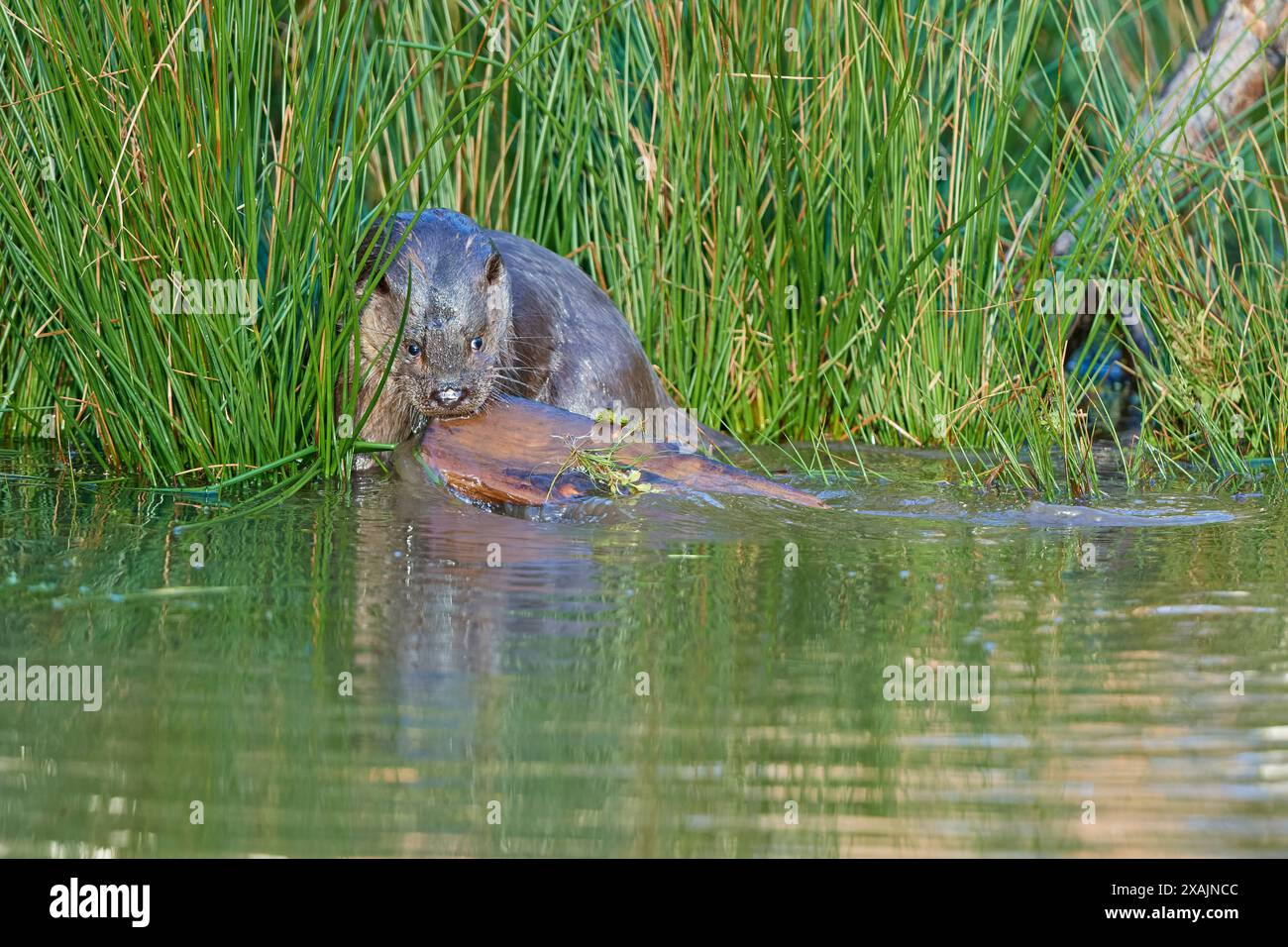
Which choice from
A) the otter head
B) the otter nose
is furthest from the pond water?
the otter head

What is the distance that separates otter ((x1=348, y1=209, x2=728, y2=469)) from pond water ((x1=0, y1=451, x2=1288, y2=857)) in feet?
1.68

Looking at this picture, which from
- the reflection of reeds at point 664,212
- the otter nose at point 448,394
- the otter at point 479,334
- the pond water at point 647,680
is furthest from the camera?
the otter at point 479,334

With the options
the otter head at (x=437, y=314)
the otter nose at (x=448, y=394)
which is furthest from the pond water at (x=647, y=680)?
the otter head at (x=437, y=314)

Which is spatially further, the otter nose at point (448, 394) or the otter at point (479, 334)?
the otter at point (479, 334)

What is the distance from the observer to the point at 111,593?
10.6 ft

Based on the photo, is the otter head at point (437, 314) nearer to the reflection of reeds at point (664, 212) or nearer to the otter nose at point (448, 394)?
the otter nose at point (448, 394)

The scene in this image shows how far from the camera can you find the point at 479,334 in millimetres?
4461

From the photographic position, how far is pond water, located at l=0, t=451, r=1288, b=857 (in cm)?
216

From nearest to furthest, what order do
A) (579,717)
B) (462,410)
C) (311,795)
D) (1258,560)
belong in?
1. (311,795)
2. (579,717)
3. (1258,560)
4. (462,410)

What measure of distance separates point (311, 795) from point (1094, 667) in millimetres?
1359

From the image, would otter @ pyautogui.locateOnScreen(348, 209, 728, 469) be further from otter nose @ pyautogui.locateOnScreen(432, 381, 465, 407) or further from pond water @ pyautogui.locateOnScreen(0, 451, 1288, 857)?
pond water @ pyautogui.locateOnScreen(0, 451, 1288, 857)

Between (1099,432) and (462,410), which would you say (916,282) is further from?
(462,410)

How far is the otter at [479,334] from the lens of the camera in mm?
4348
